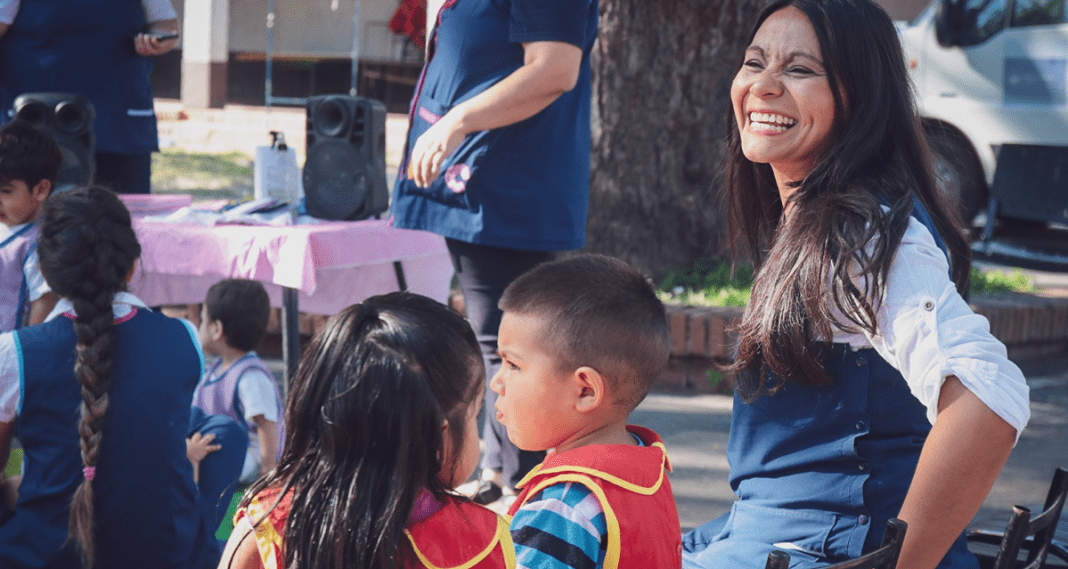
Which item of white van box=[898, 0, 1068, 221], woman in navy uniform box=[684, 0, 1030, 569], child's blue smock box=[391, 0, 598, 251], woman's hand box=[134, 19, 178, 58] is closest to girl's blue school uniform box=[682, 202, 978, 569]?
woman in navy uniform box=[684, 0, 1030, 569]

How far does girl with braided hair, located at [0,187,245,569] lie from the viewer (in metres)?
2.30

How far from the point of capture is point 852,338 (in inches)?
63.5

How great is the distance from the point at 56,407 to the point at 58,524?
27 cm

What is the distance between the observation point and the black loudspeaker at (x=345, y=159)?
3564 millimetres

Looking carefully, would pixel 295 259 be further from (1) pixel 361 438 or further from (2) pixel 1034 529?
(2) pixel 1034 529

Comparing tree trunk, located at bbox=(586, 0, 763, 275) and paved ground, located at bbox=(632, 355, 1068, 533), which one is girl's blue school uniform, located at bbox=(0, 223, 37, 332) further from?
tree trunk, located at bbox=(586, 0, 763, 275)

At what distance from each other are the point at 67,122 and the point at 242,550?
2690 millimetres

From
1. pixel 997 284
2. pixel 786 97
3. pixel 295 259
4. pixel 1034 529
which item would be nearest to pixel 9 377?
pixel 295 259

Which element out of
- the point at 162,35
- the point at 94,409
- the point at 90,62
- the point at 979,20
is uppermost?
the point at 979,20

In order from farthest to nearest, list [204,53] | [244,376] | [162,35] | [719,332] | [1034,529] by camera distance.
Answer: [204,53] → [719,332] → [162,35] → [244,376] → [1034,529]

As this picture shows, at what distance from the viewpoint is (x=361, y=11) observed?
16.7 metres

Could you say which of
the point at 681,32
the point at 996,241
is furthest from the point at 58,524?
the point at 996,241

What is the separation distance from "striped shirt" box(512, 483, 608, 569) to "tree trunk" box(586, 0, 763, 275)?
4330 millimetres

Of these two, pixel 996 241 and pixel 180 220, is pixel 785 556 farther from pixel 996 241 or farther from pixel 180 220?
pixel 996 241
